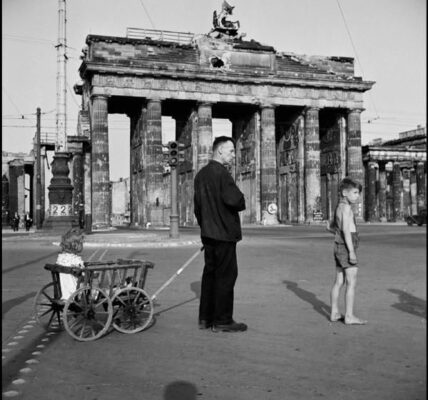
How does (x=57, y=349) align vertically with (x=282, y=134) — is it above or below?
below

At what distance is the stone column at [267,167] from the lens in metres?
46.6

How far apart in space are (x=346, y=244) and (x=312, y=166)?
137 feet

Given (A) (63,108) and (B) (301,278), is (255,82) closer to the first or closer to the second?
(A) (63,108)

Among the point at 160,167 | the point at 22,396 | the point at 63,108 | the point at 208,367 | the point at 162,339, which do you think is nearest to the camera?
the point at 22,396

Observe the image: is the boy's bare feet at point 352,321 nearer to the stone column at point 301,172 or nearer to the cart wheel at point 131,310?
the cart wheel at point 131,310

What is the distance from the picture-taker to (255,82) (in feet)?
151

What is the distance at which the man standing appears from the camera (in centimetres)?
612

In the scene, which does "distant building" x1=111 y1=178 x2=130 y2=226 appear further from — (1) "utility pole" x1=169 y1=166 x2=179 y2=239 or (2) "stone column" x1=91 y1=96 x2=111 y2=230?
(1) "utility pole" x1=169 y1=166 x2=179 y2=239

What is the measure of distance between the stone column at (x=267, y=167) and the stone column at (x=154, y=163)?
850cm

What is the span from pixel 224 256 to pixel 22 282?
20.2ft

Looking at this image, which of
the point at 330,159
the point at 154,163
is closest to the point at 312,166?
the point at 330,159

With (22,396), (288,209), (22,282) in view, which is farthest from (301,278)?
(288,209)

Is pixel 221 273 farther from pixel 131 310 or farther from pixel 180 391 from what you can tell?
pixel 180 391

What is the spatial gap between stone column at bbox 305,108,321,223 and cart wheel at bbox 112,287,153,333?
41.7m
